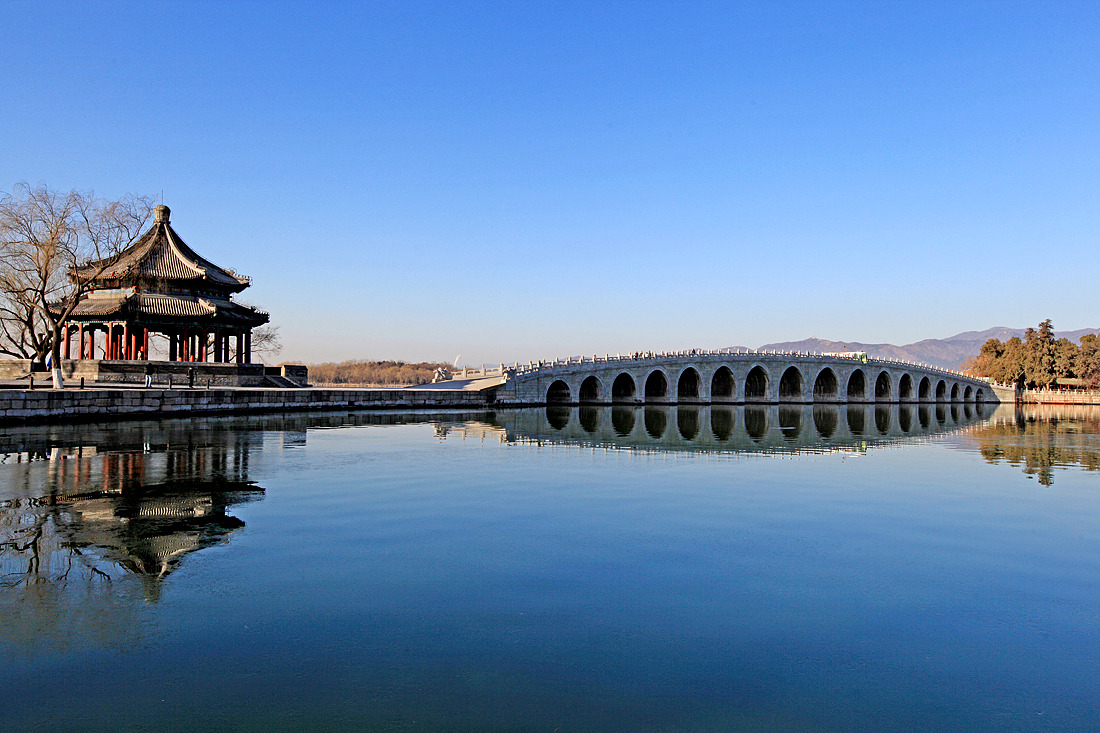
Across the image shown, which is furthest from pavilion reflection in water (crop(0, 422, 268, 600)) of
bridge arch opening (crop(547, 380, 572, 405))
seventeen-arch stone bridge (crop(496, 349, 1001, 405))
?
bridge arch opening (crop(547, 380, 572, 405))

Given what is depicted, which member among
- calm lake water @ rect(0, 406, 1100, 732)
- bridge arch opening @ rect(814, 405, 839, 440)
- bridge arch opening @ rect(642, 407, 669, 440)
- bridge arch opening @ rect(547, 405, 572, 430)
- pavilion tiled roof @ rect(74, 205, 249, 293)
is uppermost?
pavilion tiled roof @ rect(74, 205, 249, 293)

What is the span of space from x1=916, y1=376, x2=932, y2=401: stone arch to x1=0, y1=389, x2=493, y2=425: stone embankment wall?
4908cm

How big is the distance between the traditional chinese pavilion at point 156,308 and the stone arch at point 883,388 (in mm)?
54422

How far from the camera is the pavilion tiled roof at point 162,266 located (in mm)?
36375

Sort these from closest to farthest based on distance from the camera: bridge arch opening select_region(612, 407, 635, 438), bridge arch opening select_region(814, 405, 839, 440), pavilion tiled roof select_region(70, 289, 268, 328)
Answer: bridge arch opening select_region(612, 407, 635, 438) < bridge arch opening select_region(814, 405, 839, 440) < pavilion tiled roof select_region(70, 289, 268, 328)

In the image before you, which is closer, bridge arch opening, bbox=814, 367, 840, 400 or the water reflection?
the water reflection

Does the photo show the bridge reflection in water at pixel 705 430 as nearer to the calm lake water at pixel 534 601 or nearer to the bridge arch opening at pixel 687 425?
the bridge arch opening at pixel 687 425

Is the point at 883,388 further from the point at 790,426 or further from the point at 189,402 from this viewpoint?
the point at 189,402

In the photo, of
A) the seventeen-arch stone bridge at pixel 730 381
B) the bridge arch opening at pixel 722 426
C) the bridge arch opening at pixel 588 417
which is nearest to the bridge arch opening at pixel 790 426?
the bridge arch opening at pixel 722 426

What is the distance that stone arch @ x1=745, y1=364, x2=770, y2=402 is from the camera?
5700 centimetres

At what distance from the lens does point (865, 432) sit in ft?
96.8

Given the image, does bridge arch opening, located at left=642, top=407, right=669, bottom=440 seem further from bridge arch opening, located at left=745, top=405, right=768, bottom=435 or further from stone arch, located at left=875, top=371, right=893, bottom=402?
stone arch, located at left=875, top=371, right=893, bottom=402

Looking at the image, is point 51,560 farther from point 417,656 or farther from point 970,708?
point 970,708

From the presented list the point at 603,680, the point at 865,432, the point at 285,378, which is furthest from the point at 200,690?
the point at 285,378
